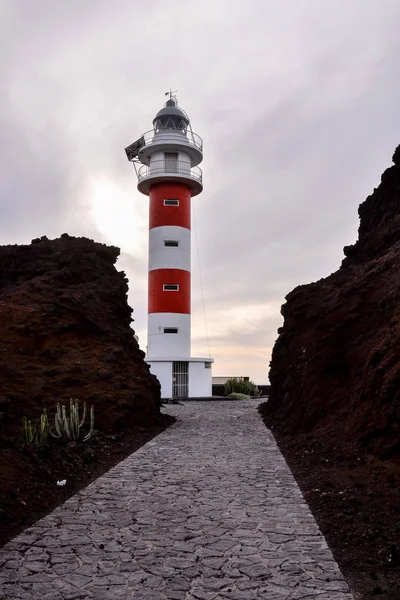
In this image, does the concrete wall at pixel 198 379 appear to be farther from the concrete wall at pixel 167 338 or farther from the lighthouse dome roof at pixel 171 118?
the lighthouse dome roof at pixel 171 118

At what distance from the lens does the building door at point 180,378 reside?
2602 centimetres

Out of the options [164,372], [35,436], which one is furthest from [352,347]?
[164,372]

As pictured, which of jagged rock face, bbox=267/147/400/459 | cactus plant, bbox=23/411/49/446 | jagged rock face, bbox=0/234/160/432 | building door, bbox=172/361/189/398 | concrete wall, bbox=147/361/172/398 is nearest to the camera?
jagged rock face, bbox=267/147/400/459

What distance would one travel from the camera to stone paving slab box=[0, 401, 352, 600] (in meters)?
4.63

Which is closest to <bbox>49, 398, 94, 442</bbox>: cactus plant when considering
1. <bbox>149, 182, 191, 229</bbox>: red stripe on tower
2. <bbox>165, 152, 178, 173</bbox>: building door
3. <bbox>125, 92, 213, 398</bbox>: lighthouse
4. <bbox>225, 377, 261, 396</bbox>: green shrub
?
<bbox>125, 92, 213, 398</bbox>: lighthouse

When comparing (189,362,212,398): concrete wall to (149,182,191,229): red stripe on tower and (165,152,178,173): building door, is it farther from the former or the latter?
(165,152,178,173): building door

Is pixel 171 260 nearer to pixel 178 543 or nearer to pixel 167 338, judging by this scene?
pixel 167 338

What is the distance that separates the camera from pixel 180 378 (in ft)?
86.0

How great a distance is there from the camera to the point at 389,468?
7305 mm

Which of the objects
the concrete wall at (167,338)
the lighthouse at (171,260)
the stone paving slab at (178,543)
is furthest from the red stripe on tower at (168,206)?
the stone paving slab at (178,543)

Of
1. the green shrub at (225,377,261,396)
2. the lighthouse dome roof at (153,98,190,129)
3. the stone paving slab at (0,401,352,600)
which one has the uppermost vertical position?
the lighthouse dome roof at (153,98,190,129)

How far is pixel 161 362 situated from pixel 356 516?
1980cm

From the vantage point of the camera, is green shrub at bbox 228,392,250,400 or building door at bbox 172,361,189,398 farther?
green shrub at bbox 228,392,250,400

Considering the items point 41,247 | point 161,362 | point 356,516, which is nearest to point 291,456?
point 356,516
